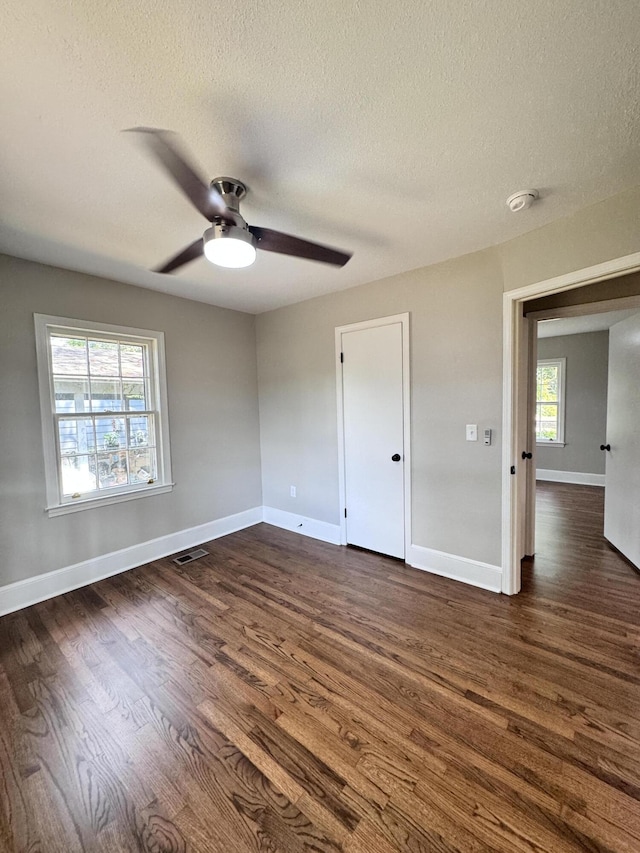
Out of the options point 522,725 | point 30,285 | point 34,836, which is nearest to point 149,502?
point 30,285

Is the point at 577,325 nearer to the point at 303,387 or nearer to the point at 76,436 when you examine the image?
the point at 303,387

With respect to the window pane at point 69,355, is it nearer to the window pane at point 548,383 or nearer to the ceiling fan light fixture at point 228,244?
the ceiling fan light fixture at point 228,244

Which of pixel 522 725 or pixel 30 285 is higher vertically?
pixel 30 285

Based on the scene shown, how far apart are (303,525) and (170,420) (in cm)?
181

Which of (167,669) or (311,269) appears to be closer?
(167,669)

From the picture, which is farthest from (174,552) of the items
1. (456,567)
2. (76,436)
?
(456,567)

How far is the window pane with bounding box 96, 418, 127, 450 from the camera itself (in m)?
2.92

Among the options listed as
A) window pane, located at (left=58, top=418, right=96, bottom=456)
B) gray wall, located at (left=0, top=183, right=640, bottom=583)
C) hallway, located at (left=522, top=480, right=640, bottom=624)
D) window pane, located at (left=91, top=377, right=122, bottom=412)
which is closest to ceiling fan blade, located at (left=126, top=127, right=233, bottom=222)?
gray wall, located at (left=0, top=183, right=640, bottom=583)

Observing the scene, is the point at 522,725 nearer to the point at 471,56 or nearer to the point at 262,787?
the point at 262,787

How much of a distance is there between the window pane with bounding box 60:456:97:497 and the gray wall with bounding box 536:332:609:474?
6.82 m

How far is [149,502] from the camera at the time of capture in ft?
10.5

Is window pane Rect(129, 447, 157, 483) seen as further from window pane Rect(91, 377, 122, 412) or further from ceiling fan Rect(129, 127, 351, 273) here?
ceiling fan Rect(129, 127, 351, 273)

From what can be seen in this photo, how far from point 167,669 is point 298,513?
83.5 inches

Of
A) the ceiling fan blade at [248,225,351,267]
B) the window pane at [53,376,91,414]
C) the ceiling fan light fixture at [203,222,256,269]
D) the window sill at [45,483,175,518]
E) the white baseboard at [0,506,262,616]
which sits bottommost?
the white baseboard at [0,506,262,616]
